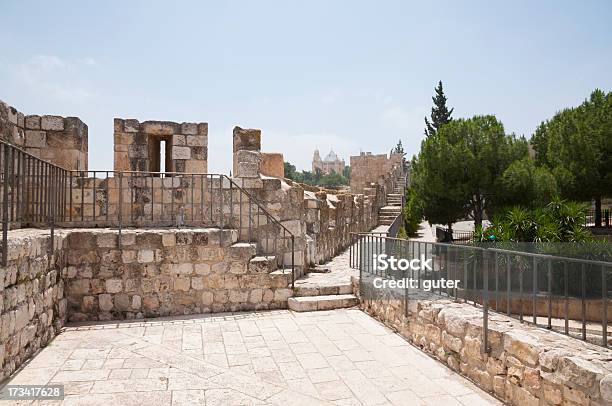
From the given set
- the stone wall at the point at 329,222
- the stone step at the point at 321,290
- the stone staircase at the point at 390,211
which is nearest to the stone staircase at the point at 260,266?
the stone step at the point at 321,290

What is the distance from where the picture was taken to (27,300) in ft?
16.5

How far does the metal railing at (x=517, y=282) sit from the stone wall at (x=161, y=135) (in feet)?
14.9

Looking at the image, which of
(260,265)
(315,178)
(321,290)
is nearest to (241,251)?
(260,265)

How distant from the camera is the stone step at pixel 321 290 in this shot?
7637 mm

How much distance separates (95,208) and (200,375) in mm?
4534

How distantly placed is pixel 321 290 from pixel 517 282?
11.1 ft

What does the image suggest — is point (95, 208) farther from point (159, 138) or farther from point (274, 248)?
point (274, 248)

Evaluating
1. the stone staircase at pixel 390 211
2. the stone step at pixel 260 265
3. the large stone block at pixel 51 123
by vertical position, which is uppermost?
the large stone block at pixel 51 123

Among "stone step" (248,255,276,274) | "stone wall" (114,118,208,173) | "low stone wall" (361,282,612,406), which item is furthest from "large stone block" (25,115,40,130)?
"low stone wall" (361,282,612,406)

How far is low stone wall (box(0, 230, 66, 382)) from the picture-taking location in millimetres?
4426

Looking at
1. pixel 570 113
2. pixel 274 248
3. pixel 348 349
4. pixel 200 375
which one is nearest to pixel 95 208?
pixel 274 248

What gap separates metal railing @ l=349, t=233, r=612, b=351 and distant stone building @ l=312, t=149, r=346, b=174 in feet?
406

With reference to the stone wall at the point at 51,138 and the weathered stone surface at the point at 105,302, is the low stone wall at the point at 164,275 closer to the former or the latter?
the weathered stone surface at the point at 105,302

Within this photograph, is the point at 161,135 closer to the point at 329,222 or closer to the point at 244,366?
the point at 329,222
